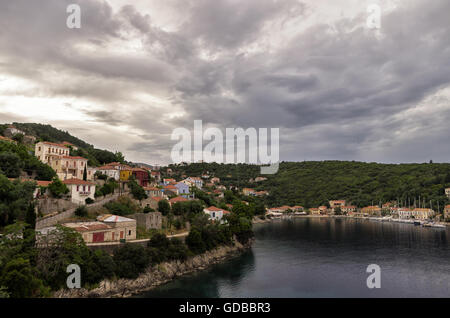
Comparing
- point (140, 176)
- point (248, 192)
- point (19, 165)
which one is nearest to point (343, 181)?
point (248, 192)

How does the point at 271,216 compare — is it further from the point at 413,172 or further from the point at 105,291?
the point at 105,291

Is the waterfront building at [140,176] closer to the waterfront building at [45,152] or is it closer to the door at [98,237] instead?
the waterfront building at [45,152]

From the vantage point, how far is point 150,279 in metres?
24.3

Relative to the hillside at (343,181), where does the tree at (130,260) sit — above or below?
below

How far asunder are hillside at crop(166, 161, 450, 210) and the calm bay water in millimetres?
48625

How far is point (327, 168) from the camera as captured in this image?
13050 cm

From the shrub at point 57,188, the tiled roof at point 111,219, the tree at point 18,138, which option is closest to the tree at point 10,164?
the shrub at point 57,188

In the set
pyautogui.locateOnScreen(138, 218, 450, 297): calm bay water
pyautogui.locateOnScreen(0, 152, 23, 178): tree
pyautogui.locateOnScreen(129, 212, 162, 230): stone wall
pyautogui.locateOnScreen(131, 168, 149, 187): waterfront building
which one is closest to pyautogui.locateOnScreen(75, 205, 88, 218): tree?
pyautogui.locateOnScreen(129, 212, 162, 230): stone wall

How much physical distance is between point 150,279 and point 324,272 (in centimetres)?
1707

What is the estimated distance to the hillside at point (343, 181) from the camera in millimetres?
89000

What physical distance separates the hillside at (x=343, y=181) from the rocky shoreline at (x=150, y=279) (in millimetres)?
73134

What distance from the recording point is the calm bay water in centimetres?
2419
